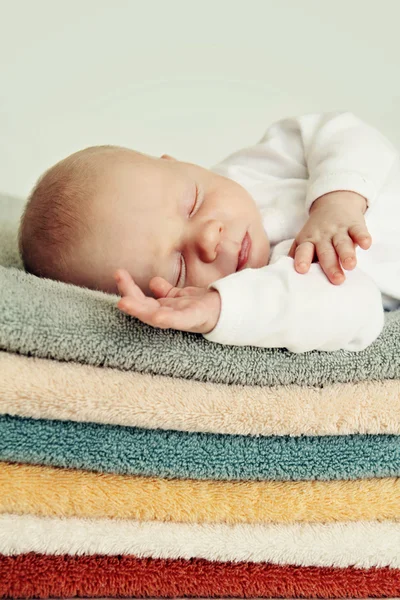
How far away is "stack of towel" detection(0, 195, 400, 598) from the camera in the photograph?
0.50m

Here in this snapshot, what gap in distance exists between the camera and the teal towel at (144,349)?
1.66ft

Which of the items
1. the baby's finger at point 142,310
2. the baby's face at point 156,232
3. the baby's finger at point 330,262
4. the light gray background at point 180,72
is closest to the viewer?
the baby's finger at point 142,310

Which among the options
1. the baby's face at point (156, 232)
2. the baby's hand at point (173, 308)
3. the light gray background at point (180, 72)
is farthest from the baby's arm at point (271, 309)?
the light gray background at point (180, 72)

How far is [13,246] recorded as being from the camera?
860mm

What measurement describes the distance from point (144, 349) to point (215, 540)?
0.59 ft

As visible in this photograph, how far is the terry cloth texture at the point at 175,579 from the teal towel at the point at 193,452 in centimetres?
8

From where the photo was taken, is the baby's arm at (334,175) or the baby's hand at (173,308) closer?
the baby's hand at (173,308)

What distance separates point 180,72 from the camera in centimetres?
148

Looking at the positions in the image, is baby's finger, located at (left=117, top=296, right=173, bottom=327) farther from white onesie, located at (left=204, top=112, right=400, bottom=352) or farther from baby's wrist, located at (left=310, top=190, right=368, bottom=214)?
baby's wrist, located at (left=310, top=190, right=368, bottom=214)

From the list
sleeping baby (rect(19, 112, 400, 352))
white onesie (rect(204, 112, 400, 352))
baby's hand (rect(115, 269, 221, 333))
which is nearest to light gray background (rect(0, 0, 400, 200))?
white onesie (rect(204, 112, 400, 352))

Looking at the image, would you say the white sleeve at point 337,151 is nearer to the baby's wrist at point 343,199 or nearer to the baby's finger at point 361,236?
the baby's wrist at point 343,199

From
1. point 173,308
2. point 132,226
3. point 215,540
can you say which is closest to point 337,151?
point 132,226

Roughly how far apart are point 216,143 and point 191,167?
0.74 metres

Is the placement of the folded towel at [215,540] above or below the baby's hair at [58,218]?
below
